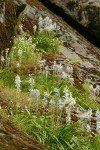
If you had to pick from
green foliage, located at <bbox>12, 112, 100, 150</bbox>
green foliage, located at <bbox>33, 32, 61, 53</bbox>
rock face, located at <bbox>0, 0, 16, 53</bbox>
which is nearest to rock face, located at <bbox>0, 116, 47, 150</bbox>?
green foliage, located at <bbox>12, 112, 100, 150</bbox>

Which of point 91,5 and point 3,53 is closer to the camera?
point 3,53

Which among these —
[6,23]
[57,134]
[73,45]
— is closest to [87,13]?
[73,45]

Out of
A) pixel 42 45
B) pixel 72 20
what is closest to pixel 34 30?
pixel 42 45

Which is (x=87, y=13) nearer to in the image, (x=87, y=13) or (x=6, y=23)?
(x=87, y=13)

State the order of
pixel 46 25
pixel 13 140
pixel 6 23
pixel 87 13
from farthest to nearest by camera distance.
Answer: pixel 87 13
pixel 46 25
pixel 6 23
pixel 13 140

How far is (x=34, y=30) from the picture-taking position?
1482cm

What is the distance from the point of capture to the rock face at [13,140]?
4.78 meters

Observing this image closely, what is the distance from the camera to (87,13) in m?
17.5

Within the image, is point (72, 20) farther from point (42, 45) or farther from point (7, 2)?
point (7, 2)

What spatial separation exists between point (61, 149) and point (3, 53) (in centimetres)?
424

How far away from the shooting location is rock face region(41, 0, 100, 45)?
57.4 ft

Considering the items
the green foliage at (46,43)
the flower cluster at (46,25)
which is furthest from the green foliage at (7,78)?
the flower cluster at (46,25)

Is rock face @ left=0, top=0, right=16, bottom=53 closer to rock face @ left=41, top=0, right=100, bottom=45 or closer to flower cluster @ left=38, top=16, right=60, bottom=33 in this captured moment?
flower cluster @ left=38, top=16, right=60, bottom=33

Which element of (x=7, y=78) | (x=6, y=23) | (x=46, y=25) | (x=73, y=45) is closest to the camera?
(x=7, y=78)
